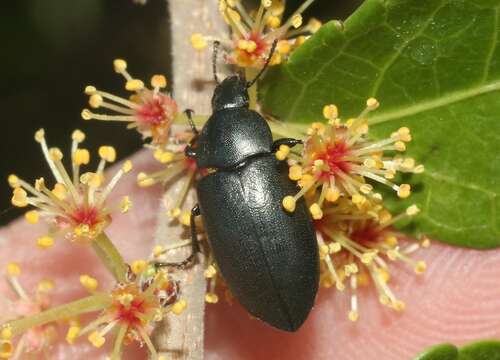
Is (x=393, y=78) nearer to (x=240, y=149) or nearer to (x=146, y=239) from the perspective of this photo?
(x=240, y=149)

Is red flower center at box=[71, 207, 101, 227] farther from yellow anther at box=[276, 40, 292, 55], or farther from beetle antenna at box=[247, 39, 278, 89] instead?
yellow anther at box=[276, 40, 292, 55]

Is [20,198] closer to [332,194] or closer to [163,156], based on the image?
[163,156]

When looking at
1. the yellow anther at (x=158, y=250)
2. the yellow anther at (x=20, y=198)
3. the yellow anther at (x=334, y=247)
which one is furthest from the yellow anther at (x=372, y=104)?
the yellow anther at (x=20, y=198)

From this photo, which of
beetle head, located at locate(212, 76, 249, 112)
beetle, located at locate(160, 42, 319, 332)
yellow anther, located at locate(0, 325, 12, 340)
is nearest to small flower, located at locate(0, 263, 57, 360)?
yellow anther, located at locate(0, 325, 12, 340)

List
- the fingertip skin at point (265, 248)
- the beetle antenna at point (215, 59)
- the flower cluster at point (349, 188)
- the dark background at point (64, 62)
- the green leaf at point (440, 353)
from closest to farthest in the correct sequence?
the green leaf at point (440, 353), the fingertip skin at point (265, 248), the flower cluster at point (349, 188), the beetle antenna at point (215, 59), the dark background at point (64, 62)

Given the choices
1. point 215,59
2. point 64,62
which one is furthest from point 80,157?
point 64,62

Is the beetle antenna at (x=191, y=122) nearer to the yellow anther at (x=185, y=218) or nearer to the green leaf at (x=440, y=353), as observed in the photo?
the yellow anther at (x=185, y=218)
